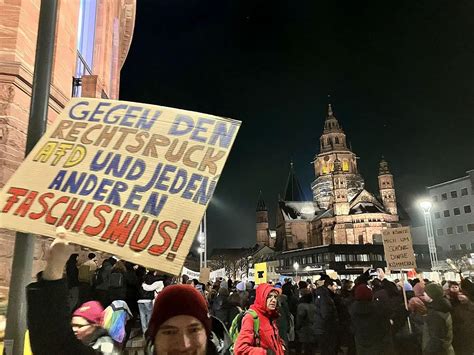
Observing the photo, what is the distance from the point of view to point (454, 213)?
7169 cm

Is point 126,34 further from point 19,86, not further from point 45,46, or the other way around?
point 45,46

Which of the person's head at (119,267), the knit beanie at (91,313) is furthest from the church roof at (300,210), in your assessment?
the knit beanie at (91,313)

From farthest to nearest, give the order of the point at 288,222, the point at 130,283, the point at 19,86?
the point at 288,222, the point at 130,283, the point at 19,86

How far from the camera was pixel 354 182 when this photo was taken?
331 ft

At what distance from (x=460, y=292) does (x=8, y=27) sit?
9.66 meters

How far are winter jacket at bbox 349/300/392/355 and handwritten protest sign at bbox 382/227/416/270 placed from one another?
349 cm

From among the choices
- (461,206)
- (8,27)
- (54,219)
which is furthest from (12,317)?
(461,206)

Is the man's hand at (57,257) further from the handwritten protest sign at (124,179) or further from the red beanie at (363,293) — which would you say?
the red beanie at (363,293)

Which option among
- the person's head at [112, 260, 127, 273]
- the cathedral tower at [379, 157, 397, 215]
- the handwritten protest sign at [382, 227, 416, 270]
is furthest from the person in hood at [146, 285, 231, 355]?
the cathedral tower at [379, 157, 397, 215]

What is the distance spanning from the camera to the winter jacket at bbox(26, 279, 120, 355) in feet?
6.15

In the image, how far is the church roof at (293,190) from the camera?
12131 centimetres

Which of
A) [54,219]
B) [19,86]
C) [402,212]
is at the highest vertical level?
[402,212]

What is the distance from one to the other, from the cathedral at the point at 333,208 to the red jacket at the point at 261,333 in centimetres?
8036

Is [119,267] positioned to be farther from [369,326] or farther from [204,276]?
[204,276]
